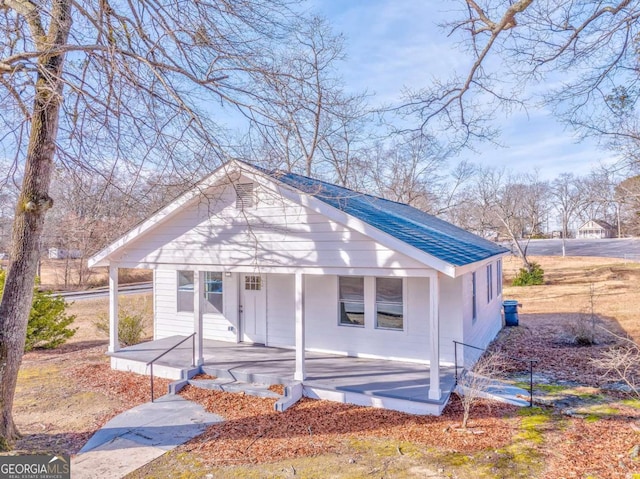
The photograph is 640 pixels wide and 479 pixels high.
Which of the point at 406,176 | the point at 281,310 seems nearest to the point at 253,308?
the point at 281,310

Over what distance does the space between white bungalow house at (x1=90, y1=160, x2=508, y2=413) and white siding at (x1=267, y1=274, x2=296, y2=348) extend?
28 mm

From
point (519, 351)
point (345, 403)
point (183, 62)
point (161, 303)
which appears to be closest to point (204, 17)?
point (183, 62)

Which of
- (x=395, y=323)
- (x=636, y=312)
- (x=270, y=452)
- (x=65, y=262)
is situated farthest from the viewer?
(x=65, y=262)

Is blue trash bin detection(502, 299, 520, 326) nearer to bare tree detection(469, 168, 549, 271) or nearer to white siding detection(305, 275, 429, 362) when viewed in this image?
white siding detection(305, 275, 429, 362)

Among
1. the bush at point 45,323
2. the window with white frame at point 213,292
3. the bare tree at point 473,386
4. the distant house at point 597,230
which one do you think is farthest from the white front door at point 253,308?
the distant house at point 597,230

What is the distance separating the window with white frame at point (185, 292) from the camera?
39.2ft

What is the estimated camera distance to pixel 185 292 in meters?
12.0

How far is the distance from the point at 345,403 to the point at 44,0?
786 cm

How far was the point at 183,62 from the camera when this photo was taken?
6.03 metres

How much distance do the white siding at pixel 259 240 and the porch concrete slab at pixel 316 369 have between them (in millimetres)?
2334

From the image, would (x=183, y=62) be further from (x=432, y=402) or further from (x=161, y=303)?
(x=161, y=303)

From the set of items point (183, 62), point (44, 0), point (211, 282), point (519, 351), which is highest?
point (44, 0)

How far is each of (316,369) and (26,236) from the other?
5949mm

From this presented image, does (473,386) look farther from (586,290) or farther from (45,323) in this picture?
(586,290)
